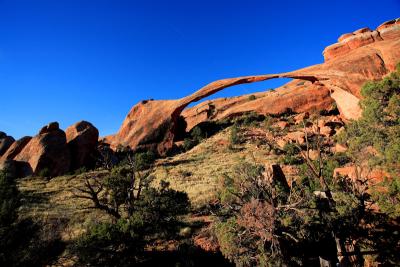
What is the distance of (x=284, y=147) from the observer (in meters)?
27.9

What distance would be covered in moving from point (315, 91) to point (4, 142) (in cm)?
4359

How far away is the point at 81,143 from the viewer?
32094 mm

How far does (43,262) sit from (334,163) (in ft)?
63.6

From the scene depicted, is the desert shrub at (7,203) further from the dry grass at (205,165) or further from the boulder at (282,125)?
the boulder at (282,125)

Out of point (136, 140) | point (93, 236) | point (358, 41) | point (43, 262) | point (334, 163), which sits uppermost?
point (358, 41)

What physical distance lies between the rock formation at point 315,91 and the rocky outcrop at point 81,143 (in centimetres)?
345

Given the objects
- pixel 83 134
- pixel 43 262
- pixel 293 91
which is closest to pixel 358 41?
pixel 293 91

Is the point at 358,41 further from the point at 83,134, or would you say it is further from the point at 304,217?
the point at 83,134

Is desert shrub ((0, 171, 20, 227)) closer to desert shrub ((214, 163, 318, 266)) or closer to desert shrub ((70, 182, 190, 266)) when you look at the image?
desert shrub ((70, 182, 190, 266))

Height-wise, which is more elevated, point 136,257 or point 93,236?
point 93,236

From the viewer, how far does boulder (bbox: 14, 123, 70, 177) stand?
28906mm

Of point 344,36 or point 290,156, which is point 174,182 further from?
point 344,36

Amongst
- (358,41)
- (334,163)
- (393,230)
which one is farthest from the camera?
(358,41)

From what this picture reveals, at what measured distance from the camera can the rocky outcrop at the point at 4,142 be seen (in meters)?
33.0
